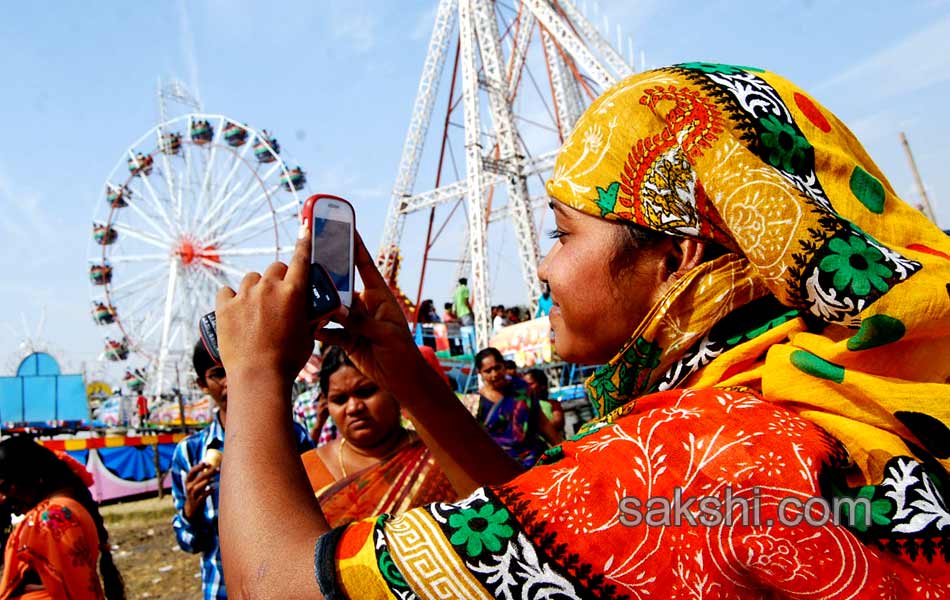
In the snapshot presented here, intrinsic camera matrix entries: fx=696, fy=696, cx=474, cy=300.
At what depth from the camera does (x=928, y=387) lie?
73 centimetres

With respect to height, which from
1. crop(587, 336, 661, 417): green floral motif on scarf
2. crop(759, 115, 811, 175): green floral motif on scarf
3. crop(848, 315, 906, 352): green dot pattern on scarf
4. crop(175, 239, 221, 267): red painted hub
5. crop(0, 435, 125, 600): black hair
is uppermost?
crop(175, 239, 221, 267): red painted hub

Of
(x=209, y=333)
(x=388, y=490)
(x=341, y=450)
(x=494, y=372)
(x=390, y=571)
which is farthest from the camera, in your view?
(x=494, y=372)

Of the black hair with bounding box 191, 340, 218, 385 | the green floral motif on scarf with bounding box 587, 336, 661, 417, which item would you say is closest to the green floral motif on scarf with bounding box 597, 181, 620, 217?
the green floral motif on scarf with bounding box 587, 336, 661, 417

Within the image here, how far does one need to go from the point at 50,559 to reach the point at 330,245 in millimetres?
2139

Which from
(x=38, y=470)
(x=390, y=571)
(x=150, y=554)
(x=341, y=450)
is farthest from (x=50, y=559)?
(x=150, y=554)

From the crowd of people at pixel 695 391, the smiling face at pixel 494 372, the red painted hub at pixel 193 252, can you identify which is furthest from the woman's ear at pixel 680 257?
the red painted hub at pixel 193 252

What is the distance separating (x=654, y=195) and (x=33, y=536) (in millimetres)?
2654

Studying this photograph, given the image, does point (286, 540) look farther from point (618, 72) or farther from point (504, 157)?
point (504, 157)

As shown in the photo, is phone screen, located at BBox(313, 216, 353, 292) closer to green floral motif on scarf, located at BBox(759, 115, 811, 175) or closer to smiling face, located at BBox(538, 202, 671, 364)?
smiling face, located at BBox(538, 202, 671, 364)

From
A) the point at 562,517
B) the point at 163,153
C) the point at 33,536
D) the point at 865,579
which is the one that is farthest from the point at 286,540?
the point at 163,153

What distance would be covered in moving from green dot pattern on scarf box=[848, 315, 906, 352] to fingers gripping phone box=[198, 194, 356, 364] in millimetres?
652

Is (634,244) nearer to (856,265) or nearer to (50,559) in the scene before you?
(856,265)

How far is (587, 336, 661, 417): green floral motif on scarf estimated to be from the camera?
36.6 inches

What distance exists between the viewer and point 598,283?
943 millimetres
